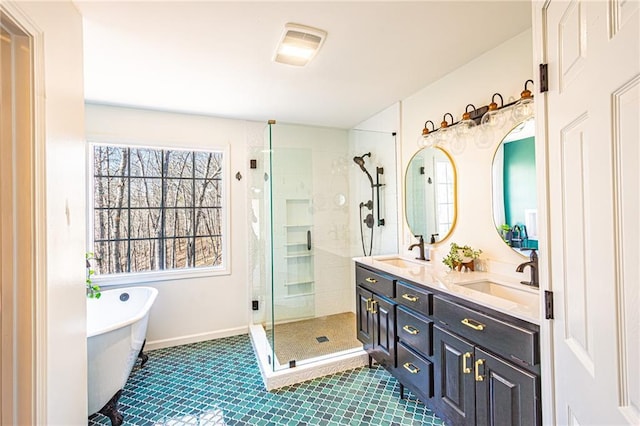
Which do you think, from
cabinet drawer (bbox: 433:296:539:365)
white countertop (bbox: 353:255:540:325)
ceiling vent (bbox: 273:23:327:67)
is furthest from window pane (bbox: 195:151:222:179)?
cabinet drawer (bbox: 433:296:539:365)

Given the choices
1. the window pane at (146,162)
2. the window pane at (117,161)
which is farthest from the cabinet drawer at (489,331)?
the window pane at (117,161)

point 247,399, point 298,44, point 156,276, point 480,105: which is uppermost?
point 298,44

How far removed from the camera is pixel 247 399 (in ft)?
7.13

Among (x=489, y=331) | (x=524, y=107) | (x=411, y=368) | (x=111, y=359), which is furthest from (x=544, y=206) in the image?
(x=111, y=359)

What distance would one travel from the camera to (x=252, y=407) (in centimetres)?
208

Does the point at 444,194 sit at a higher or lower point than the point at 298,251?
higher

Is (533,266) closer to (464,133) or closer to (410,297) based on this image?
(410,297)

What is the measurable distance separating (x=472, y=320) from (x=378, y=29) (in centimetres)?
170

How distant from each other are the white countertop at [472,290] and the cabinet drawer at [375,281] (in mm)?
64

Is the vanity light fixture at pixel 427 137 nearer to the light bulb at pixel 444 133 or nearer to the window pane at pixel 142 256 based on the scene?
the light bulb at pixel 444 133

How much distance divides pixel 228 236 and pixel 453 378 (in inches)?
103

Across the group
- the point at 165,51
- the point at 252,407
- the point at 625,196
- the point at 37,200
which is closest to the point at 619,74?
the point at 625,196

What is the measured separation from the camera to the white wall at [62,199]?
1147 mm

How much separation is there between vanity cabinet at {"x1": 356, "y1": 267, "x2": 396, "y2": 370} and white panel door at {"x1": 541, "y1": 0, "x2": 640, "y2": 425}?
1.22m
